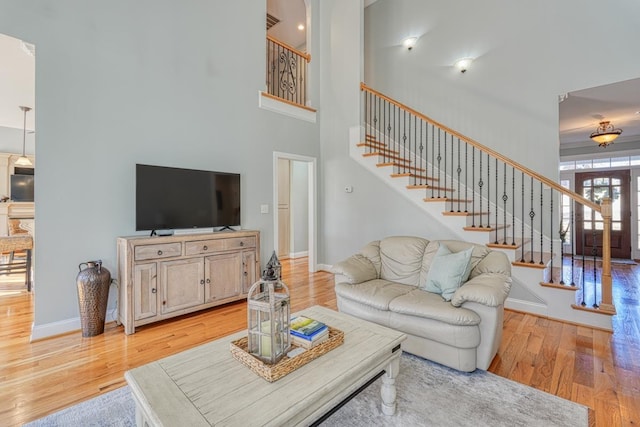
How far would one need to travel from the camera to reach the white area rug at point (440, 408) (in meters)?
1.65

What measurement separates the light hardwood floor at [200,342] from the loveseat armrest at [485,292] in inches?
23.7

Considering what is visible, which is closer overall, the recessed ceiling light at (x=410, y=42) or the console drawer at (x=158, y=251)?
the console drawer at (x=158, y=251)

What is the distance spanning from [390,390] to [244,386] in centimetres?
91

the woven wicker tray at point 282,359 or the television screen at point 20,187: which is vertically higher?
the television screen at point 20,187

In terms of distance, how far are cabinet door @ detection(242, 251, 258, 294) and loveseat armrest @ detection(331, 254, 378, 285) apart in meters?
1.32

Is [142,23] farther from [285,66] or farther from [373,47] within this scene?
[373,47]

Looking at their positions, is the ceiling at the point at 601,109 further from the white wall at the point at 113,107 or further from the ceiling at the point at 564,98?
the white wall at the point at 113,107

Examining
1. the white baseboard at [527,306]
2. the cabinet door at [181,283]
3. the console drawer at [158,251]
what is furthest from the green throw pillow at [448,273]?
the console drawer at [158,251]

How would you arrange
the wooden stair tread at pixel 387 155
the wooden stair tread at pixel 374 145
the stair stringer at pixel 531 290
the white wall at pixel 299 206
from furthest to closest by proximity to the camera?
the white wall at pixel 299 206 < the wooden stair tread at pixel 374 145 < the wooden stair tread at pixel 387 155 < the stair stringer at pixel 531 290

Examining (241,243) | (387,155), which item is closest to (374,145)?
(387,155)

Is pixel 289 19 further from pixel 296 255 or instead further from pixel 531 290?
pixel 531 290

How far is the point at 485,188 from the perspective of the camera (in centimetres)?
480

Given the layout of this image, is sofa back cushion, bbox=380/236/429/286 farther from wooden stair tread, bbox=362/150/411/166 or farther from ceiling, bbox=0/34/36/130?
ceiling, bbox=0/34/36/130

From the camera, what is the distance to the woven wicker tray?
129cm
